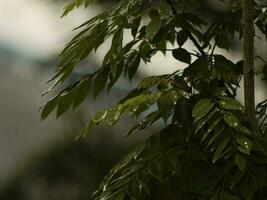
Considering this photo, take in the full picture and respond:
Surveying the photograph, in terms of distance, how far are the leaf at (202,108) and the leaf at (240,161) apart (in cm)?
7

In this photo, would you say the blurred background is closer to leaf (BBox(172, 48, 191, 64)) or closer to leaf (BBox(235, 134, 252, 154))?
leaf (BBox(172, 48, 191, 64))

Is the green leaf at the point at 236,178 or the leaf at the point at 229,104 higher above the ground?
the leaf at the point at 229,104

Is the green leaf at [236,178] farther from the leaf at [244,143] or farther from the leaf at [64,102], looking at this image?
the leaf at [64,102]

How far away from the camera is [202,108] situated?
2.36 ft

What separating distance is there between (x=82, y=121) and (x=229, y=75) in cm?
91

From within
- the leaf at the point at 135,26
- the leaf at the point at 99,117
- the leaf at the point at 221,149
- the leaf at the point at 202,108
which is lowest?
the leaf at the point at 221,149

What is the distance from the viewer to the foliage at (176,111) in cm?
72

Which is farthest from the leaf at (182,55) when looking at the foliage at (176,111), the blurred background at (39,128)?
the blurred background at (39,128)

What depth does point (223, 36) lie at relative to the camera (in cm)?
90

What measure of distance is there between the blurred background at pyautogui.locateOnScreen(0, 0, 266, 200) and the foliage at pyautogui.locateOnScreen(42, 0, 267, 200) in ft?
2.63

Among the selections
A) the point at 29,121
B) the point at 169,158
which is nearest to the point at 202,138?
the point at 169,158

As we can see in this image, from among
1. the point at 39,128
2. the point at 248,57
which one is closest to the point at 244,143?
the point at 248,57

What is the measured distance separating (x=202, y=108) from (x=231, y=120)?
4cm

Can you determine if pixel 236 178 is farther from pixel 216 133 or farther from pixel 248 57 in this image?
pixel 248 57
